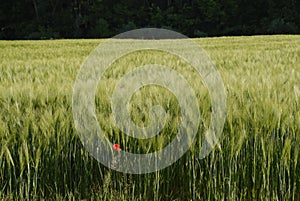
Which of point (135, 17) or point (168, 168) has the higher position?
point (135, 17)

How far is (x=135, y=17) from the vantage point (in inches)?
909

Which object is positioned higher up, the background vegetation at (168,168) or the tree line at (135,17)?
the tree line at (135,17)

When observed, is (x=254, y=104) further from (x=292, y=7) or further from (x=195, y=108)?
(x=292, y=7)

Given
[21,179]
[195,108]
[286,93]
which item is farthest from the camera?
[286,93]

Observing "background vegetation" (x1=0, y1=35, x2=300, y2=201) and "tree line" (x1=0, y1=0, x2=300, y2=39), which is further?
"tree line" (x1=0, y1=0, x2=300, y2=39)

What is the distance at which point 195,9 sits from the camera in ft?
75.7

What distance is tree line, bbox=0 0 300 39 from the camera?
69.1ft

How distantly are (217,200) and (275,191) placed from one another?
213 millimetres

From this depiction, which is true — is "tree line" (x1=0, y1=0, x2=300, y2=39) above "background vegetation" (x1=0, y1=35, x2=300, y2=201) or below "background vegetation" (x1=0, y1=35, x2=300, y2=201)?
above

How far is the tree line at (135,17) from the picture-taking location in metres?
21.1

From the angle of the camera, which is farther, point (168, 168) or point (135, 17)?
point (135, 17)

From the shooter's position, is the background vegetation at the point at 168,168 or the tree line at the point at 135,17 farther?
the tree line at the point at 135,17

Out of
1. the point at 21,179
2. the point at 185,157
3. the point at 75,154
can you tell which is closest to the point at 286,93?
the point at 185,157

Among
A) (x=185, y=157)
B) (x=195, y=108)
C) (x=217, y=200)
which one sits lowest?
(x=217, y=200)
